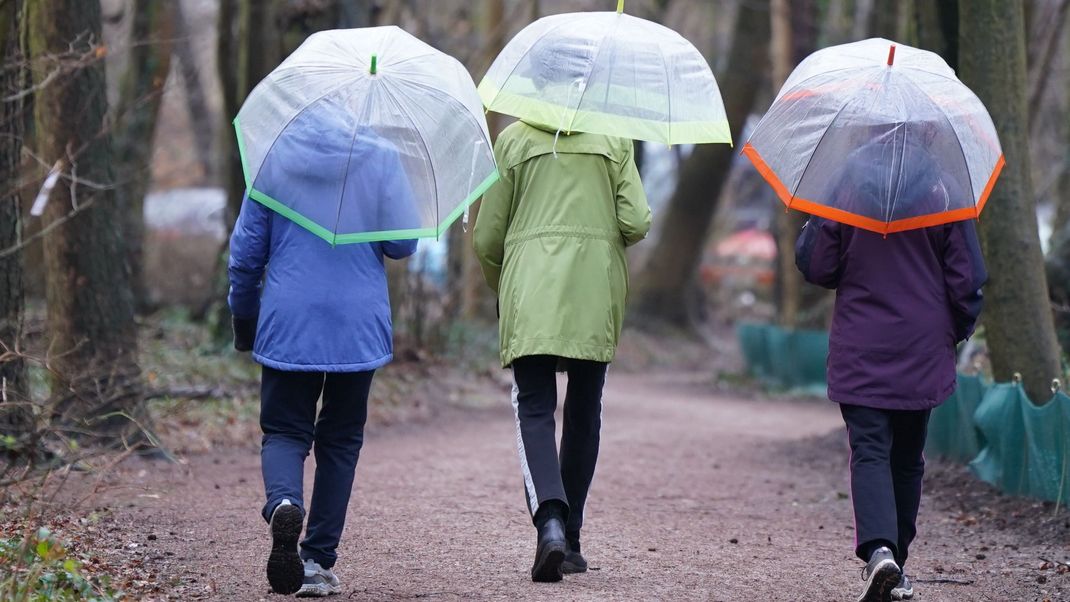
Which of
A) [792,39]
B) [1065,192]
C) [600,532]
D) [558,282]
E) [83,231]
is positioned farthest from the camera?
[1065,192]

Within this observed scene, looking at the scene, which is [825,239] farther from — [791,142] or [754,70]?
[754,70]

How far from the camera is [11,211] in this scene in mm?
7535

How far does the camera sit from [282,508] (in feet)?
15.2

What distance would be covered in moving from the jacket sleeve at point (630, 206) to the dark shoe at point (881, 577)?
155 centimetres

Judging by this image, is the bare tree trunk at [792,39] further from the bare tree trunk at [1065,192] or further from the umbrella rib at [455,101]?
the umbrella rib at [455,101]

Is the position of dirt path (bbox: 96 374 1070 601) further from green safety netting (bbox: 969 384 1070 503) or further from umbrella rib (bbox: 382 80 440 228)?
umbrella rib (bbox: 382 80 440 228)

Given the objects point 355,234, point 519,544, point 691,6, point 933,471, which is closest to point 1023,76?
point 933,471

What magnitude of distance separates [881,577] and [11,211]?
17.7 feet

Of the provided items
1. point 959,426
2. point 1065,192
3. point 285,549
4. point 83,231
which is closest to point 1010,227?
point 959,426

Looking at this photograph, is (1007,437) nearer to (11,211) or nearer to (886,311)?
(886,311)

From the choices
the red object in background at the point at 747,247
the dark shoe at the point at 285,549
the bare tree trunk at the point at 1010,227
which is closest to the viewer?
the dark shoe at the point at 285,549

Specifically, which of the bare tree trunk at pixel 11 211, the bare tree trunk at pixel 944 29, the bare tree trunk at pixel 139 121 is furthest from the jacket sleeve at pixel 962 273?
the bare tree trunk at pixel 139 121

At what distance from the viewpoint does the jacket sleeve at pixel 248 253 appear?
4.84 metres

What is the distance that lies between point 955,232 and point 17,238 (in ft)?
17.6
